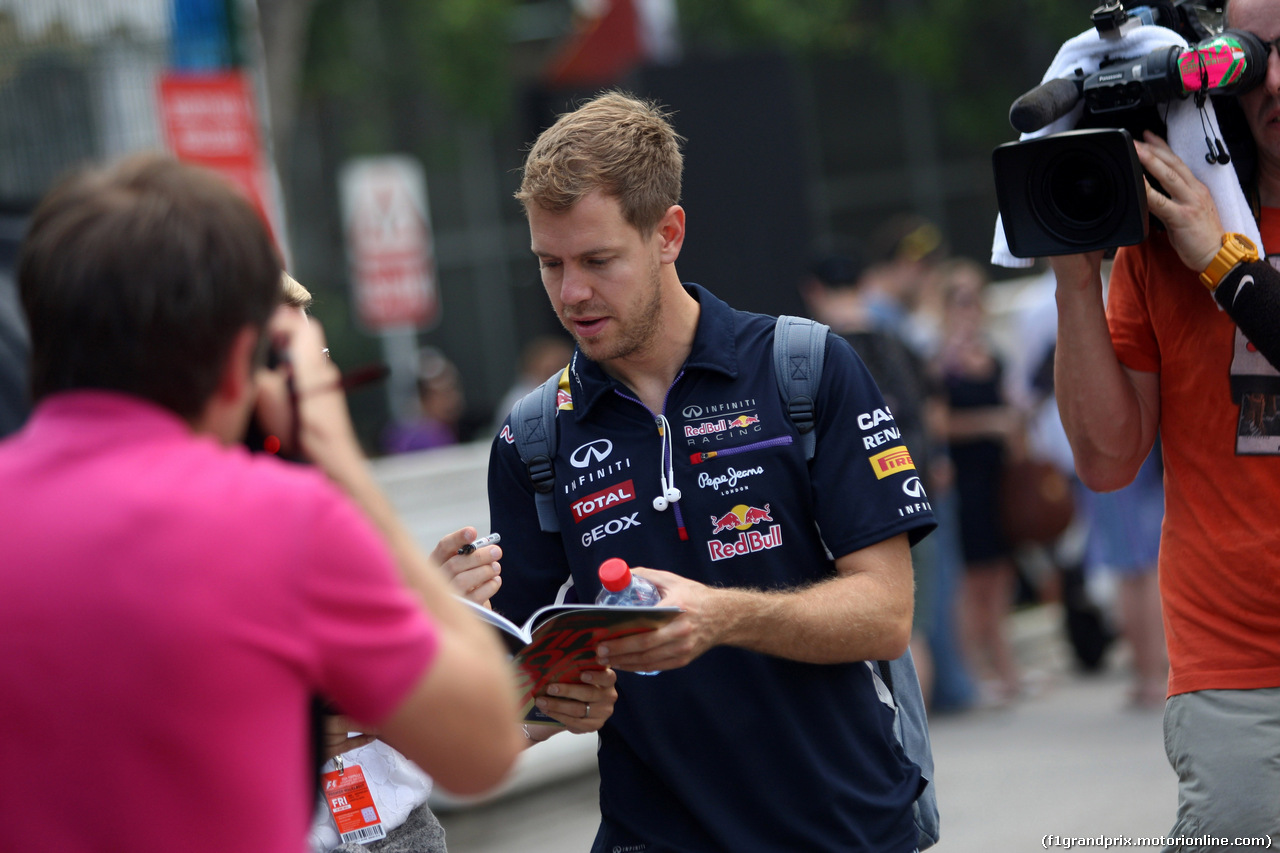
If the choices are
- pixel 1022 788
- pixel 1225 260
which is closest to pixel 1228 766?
pixel 1225 260

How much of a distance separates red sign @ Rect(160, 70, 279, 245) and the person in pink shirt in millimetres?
6283

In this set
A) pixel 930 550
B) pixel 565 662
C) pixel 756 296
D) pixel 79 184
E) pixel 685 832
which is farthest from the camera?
pixel 756 296

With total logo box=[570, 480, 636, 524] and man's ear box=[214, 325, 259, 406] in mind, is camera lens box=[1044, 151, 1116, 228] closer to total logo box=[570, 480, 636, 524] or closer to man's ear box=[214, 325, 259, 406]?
total logo box=[570, 480, 636, 524]

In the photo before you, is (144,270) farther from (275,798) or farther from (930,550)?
(930,550)

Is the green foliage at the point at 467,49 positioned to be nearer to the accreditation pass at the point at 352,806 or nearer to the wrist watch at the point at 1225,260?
the wrist watch at the point at 1225,260

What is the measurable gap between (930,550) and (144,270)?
19.9 feet

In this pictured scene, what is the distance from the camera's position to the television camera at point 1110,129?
2781 millimetres

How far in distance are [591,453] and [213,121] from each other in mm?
5764

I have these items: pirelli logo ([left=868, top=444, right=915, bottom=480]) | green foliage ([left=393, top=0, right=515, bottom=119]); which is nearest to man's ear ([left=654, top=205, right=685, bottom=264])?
pirelli logo ([left=868, top=444, right=915, bottom=480])

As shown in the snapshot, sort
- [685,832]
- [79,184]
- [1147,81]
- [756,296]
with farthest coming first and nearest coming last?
[756,296] < [1147,81] < [685,832] < [79,184]

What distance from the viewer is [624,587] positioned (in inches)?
94.3

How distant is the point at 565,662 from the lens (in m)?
2.46

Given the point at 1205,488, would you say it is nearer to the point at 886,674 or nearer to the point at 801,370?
the point at 886,674

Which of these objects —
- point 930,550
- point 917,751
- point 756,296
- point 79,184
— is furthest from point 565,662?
point 756,296
